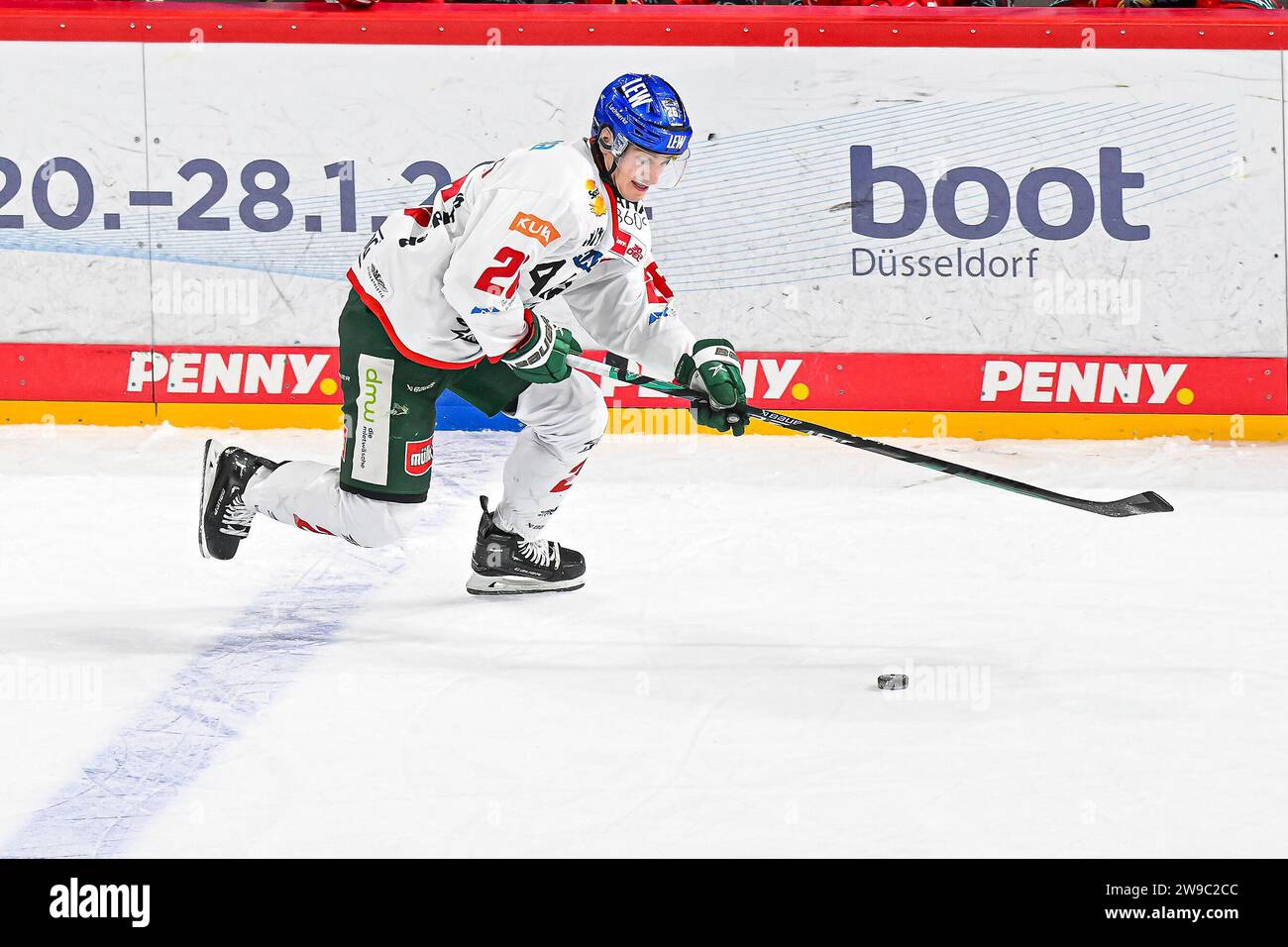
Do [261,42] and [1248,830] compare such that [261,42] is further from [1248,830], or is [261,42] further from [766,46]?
[1248,830]

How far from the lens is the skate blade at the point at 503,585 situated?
3.85m

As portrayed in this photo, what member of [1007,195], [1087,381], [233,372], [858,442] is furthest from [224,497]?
[1087,381]

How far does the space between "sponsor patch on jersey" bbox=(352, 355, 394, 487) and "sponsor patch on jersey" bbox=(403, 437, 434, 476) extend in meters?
0.05

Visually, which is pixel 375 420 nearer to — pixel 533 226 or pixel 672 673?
pixel 533 226

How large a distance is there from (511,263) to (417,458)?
55cm

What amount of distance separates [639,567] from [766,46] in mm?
2232

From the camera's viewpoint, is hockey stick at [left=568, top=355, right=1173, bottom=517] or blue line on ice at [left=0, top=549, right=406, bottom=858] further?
hockey stick at [left=568, top=355, right=1173, bottom=517]

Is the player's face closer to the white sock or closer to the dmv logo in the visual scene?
the white sock

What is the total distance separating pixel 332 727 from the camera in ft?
9.43

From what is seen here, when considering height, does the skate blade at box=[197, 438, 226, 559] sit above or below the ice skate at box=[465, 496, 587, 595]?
above

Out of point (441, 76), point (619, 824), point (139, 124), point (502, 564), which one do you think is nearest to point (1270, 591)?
point (502, 564)

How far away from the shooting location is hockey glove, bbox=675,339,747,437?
3.57 meters

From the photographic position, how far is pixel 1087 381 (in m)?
5.50

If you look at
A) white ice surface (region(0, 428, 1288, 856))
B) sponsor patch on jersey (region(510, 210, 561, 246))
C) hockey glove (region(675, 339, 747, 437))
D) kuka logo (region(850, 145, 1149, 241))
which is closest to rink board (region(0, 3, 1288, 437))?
kuka logo (region(850, 145, 1149, 241))
